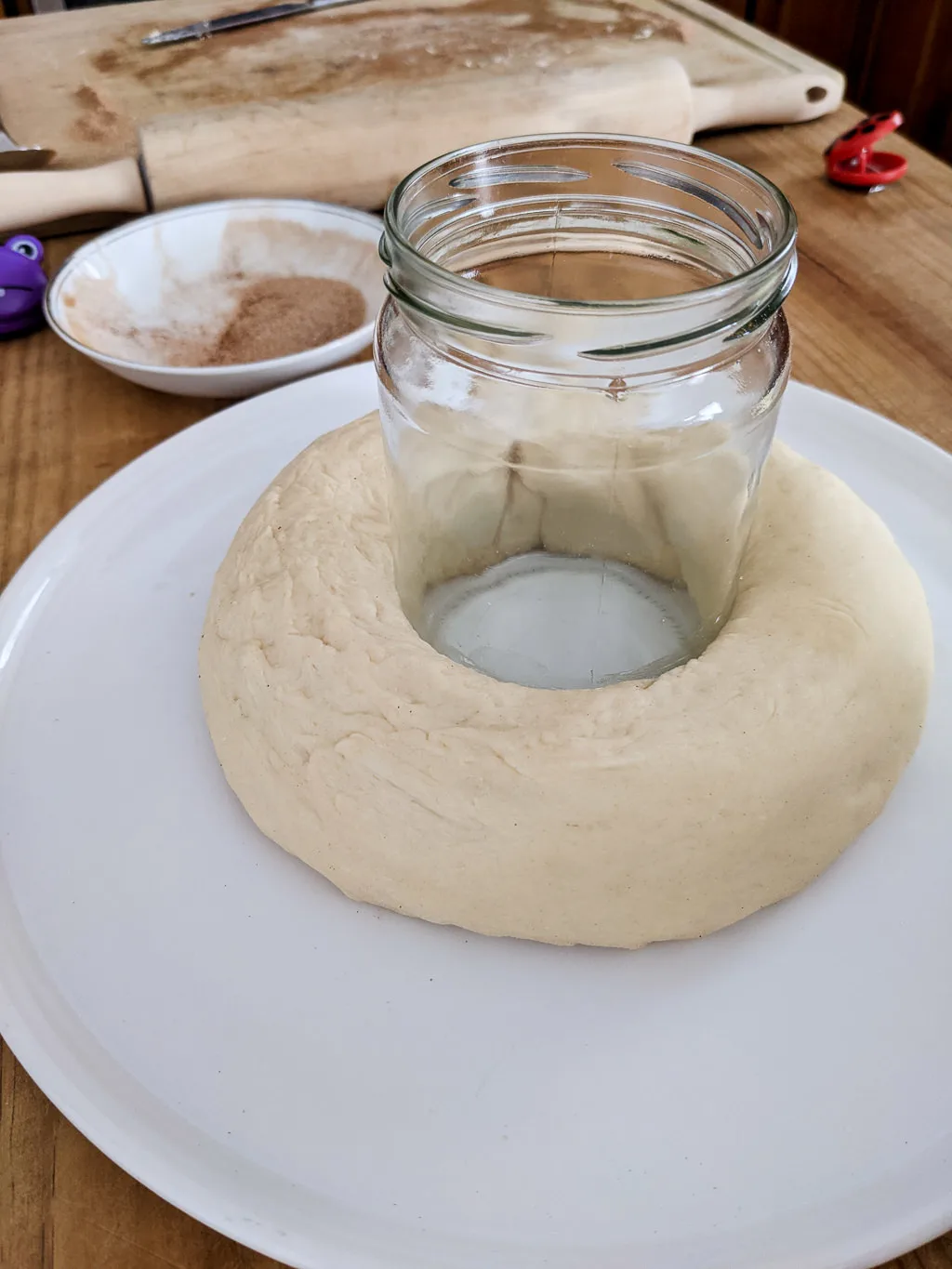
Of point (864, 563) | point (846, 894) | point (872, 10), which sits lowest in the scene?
point (846, 894)

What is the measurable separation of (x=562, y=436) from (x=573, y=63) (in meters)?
1.05

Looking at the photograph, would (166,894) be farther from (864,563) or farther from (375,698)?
(864,563)

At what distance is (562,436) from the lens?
0.64m

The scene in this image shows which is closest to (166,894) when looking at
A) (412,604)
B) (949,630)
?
(412,604)

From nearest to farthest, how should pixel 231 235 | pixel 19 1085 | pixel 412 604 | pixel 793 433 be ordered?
pixel 19 1085 < pixel 412 604 < pixel 793 433 < pixel 231 235

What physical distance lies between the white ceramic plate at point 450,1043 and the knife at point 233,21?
1.32 meters

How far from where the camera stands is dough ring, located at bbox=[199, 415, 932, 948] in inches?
18.9

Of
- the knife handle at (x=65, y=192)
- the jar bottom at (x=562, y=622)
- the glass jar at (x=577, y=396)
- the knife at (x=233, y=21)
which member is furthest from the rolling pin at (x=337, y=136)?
the jar bottom at (x=562, y=622)

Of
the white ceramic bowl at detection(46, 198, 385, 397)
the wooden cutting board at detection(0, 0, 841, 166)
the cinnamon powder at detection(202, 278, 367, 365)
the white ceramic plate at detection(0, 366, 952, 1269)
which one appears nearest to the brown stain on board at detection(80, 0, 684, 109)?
the wooden cutting board at detection(0, 0, 841, 166)

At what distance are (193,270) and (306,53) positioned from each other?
1.90 feet

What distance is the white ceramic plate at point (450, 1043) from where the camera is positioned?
1.35ft

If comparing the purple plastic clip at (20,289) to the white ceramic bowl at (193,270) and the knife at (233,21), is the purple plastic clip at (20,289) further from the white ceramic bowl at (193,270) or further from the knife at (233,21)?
the knife at (233,21)

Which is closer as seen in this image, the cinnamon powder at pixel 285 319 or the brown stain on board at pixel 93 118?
the cinnamon powder at pixel 285 319

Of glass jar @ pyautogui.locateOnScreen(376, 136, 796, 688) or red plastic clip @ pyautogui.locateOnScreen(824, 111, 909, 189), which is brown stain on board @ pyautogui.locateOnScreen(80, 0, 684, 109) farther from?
glass jar @ pyautogui.locateOnScreen(376, 136, 796, 688)
